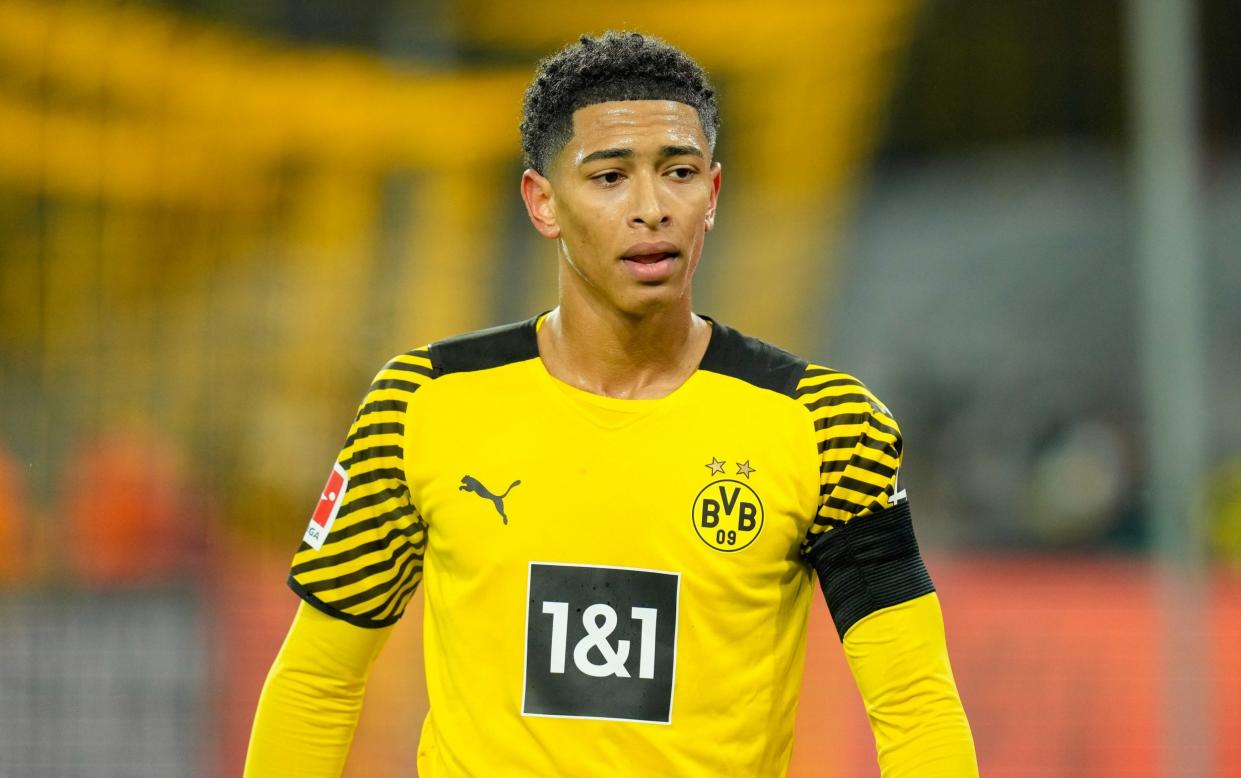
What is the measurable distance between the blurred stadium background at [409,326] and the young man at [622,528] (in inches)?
112

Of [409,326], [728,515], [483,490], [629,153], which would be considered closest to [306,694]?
[483,490]

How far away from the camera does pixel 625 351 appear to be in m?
2.28

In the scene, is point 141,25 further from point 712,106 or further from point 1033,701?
point 712,106

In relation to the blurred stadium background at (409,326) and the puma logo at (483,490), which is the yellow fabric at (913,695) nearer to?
the puma logo at (483,490)

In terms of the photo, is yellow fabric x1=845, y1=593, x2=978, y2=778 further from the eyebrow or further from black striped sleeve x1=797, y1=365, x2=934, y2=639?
the eyebrow

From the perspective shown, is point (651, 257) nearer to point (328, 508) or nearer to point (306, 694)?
point (328, 508)

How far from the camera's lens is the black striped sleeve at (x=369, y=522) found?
223cm

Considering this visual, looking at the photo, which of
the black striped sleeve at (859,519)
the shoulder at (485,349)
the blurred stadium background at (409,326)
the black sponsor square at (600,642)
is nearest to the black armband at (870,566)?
the black striped sleeve at (859,519)

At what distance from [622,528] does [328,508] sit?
0.41 metres

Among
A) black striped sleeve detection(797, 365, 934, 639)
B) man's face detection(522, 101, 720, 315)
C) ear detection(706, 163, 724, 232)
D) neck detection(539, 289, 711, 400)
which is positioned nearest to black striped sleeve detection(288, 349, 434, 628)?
neck detection(539, 289, 711, 400)

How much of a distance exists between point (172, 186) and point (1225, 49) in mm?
4766

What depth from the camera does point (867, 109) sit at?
7.73m

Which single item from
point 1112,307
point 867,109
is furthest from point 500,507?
point 1112,307

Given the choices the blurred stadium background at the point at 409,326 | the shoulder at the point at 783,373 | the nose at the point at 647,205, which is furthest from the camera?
the blurred stadium background at the point at 409,326
